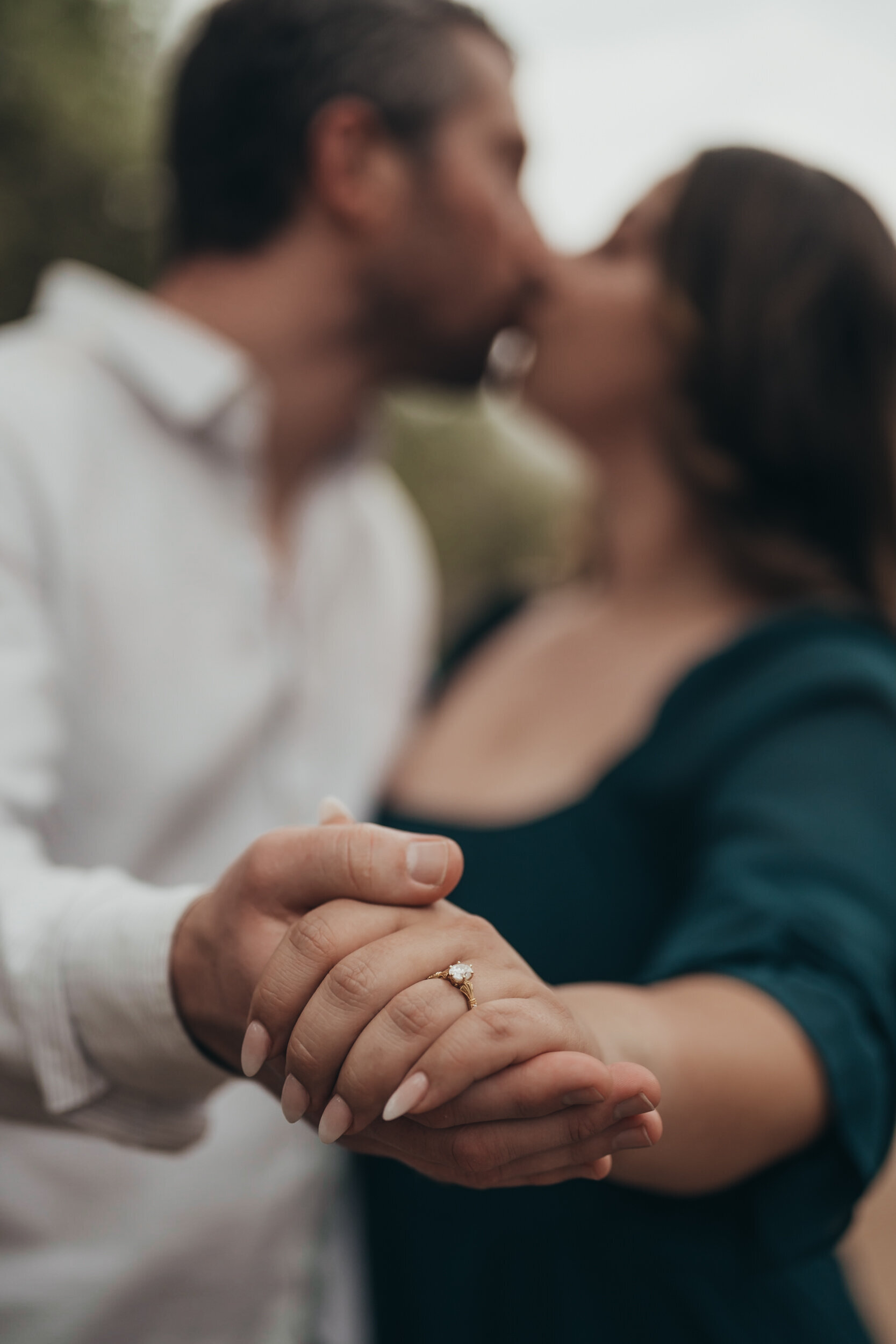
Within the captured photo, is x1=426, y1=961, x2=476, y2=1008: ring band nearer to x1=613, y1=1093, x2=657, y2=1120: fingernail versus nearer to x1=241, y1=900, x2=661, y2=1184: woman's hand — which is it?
x1=241, y1=900, x2=661, y2=1184: woman's hand

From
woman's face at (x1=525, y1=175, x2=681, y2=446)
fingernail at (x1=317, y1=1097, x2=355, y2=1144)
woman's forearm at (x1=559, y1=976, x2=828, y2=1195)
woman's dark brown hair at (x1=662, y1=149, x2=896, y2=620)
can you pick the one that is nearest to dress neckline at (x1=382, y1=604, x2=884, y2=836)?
woman's dark brown hair at (x1=662, y1=149, x2=896, y2=620)

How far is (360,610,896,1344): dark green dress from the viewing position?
1175 millimetres

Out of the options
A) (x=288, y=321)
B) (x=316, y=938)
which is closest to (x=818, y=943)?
(x=316, y=938)

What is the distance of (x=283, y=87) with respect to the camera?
2207 mm

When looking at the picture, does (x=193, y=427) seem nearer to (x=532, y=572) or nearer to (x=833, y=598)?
(x=833, y=598)

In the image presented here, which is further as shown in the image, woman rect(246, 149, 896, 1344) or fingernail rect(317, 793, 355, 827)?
woman rect(246, 149, 896, 1344)

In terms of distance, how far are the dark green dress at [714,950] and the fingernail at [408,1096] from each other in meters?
0.46

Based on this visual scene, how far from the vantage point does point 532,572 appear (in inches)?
154

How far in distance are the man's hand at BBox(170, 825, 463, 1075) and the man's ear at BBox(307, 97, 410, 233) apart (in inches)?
68.1

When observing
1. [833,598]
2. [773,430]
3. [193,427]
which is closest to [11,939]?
[193,427]

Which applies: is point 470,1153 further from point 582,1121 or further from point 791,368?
point 791,368

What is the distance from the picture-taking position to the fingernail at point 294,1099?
33.9 inches

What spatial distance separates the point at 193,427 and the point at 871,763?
1.38 m

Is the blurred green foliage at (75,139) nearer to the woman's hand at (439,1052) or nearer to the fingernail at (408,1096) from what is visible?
the woman's hand at (439,1052)
